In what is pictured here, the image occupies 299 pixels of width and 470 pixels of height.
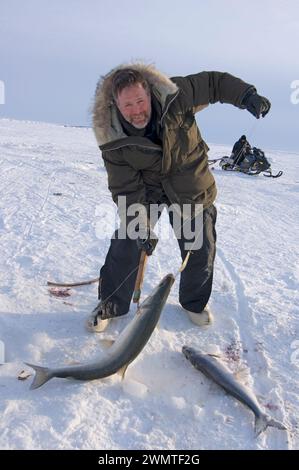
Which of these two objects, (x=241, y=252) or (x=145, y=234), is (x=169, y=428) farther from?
(x=241, y=252)

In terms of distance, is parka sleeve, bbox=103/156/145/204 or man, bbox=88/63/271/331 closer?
man, bbox=88/63/271/331

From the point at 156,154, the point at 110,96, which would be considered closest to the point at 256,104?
the point at 156,154

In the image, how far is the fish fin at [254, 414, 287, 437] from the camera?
3.04 metres

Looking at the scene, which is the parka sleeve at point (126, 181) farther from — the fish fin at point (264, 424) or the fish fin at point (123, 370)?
the fish fin at point (264, 424)

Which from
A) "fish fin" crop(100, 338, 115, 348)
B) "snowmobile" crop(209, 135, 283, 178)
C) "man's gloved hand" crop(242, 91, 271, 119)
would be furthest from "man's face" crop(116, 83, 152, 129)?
"snowmobile" crop(209, 135, 283, 178)

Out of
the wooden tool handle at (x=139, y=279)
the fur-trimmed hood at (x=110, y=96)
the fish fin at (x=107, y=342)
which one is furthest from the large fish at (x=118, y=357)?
the fur-trimmed hood at (x=110, y=96)

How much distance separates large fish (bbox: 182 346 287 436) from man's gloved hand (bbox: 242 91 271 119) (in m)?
1.95

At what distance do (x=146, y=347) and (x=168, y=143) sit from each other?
5.39 feet

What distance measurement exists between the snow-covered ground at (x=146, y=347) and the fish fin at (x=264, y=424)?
1.5 inches

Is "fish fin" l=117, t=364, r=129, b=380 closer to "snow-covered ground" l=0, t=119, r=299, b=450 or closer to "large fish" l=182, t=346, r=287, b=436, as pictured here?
"snow-covered ground" l=0, t=119, r=299, b=450

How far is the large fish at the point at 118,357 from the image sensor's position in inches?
130

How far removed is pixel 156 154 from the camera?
376 cm

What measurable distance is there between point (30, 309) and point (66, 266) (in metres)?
1.18

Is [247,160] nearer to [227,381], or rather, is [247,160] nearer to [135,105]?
[135,105]
